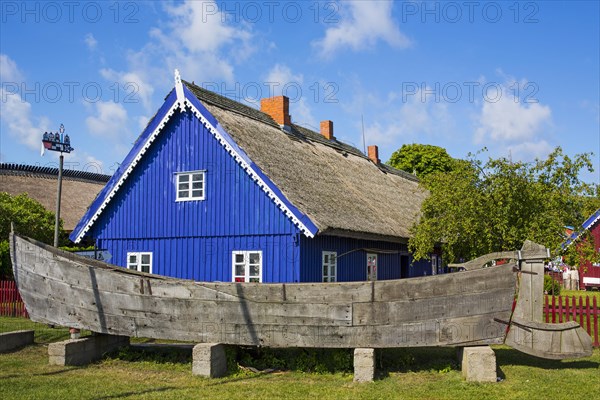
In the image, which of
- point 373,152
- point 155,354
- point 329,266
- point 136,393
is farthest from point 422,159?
point 136,393

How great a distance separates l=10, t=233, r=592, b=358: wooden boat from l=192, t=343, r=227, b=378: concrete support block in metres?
0.39

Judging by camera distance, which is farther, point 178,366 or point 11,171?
point 11,171

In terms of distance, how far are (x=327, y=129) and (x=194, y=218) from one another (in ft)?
40.4

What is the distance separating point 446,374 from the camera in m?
11.4

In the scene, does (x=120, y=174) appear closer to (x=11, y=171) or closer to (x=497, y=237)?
(x=497, y=237)

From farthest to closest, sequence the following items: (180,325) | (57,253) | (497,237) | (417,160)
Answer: (417,160) → (497,237) → (57,253) → (180,325)

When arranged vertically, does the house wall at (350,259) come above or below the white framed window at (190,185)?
below

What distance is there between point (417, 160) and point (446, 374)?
5063 cm

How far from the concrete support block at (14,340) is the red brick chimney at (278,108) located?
1294 cm

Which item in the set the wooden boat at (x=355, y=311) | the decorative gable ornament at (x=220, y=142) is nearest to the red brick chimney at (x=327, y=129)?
the decorative gable ornament at (x=220, y=142)

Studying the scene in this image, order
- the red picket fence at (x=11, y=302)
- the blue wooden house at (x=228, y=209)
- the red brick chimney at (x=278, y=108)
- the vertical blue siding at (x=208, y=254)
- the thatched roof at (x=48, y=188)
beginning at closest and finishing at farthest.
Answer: the vertical blue siding at (x=208, y=254)
the blue wooden house at (x=228, y=209)
the red picket fence at (x=11, y=302)
the red brick chimney at (x=278, y=108)
the thatched roof at (x=48, y=188)

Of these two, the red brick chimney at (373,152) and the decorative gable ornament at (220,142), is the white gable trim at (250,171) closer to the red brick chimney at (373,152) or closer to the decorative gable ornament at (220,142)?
the decorative gable ornament at (220,142)

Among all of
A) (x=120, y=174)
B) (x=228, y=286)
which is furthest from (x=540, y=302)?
(x=120, y=174)

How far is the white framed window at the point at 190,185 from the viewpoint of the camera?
1892 centimetres
